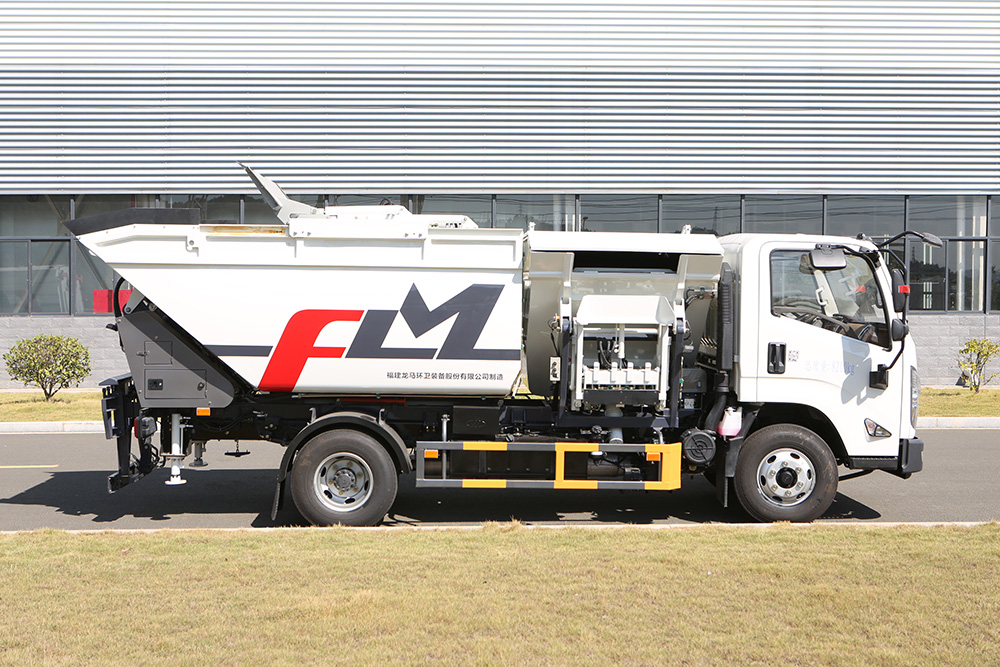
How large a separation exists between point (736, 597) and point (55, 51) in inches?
775

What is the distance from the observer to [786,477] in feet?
26.0

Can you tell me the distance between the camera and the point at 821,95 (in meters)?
20.2

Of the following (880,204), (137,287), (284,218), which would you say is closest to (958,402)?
(880,204)

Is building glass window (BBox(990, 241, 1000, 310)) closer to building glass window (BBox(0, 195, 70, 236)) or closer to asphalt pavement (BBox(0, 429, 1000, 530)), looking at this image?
asphalt pavement (BBox(0, 429, 1000, 530))

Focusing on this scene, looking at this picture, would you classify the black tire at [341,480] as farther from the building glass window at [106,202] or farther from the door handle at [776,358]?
the building glass window at [106,202]

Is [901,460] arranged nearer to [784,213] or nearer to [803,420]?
[803,420]

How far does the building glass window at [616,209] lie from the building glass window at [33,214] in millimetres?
11652

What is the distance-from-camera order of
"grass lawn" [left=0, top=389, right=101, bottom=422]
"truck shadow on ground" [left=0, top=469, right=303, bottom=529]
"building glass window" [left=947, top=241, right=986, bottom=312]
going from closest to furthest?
"truck shadow on ground" [left=0, top=469, right=303, bottom=529]
"grass lawn" [left=0, top=389, right=101, bottom=422]
"building glass window" [left=947, top=241, right=986, bottom=312]

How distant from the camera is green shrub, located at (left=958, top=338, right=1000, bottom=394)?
19.1m

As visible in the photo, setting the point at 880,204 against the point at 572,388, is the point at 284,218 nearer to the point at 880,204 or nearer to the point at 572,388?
the point at 572,388

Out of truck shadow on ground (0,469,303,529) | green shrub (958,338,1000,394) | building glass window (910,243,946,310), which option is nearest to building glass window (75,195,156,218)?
truck shadow on ground (0,469,303,529)

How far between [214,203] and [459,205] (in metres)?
5.48

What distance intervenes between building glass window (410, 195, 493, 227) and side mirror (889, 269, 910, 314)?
13220 mm

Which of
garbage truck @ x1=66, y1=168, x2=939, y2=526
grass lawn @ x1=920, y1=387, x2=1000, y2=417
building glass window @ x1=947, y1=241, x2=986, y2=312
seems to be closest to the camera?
garbage truck @ x1=66, y1=168, x2=939, y2=526
